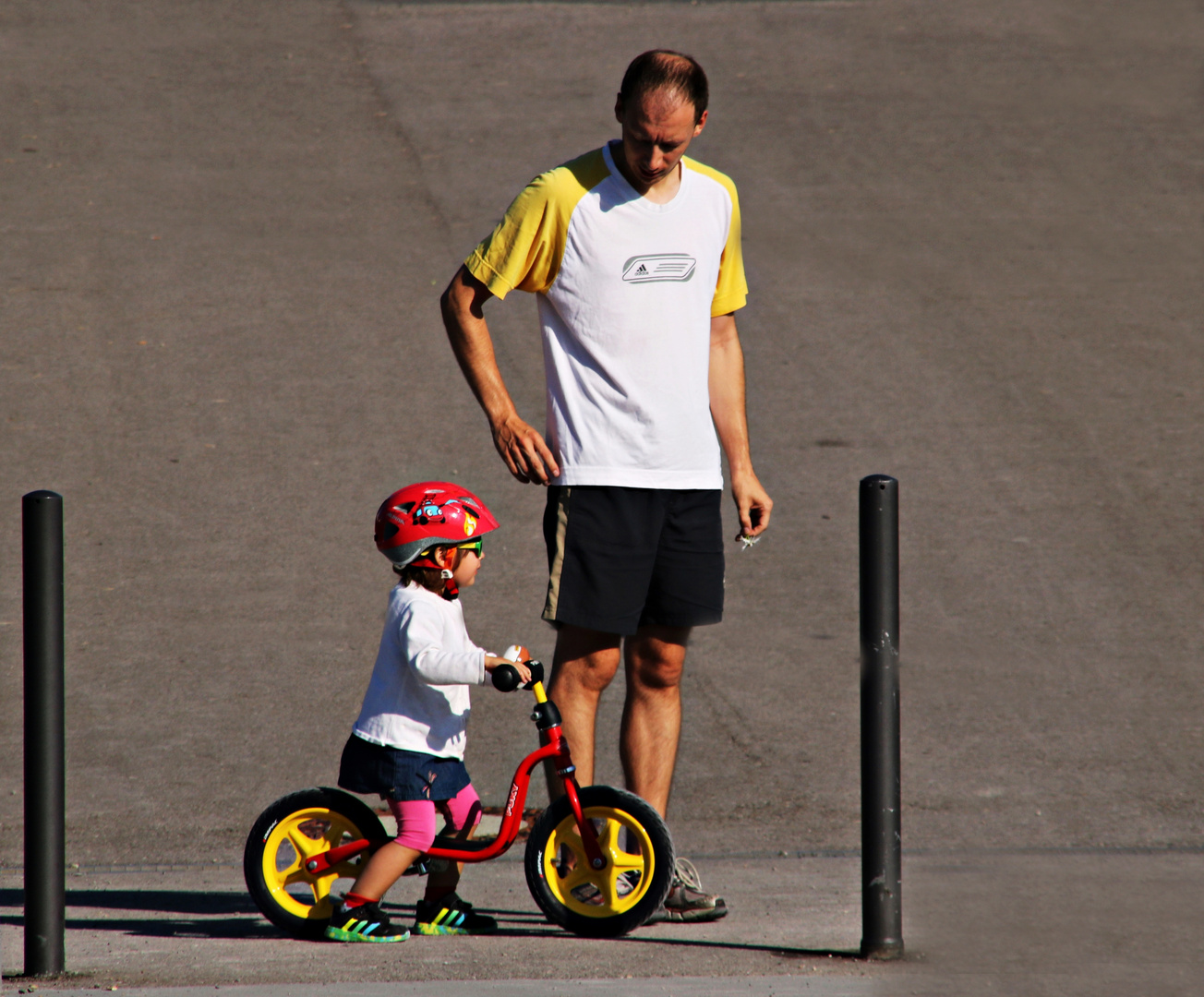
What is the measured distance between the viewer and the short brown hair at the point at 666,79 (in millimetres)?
3686

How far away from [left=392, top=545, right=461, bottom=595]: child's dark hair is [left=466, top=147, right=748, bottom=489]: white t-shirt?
14.9 inches

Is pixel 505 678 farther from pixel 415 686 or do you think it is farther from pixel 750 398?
pixel 750 398

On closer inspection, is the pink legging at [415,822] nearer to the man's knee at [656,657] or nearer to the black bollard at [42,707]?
the man's knee at [656,657]

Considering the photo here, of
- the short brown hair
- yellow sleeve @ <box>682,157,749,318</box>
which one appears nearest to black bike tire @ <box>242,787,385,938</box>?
yellow sleeve @ <box>682,157,749,318</box>

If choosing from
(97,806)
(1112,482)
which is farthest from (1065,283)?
(97,806)

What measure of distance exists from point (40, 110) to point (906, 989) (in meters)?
11.5

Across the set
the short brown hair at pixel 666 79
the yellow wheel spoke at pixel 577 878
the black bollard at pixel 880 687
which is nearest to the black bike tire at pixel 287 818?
the yellow wheel spoke at pixel 577 878

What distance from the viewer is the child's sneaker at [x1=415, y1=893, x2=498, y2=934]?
147 inches

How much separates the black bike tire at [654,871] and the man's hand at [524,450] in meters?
0.78

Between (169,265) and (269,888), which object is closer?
(269,888)

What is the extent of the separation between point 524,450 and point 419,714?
69 centimetres

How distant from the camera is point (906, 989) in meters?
3.17

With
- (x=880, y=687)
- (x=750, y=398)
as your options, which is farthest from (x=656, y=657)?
(x=750, y=398)

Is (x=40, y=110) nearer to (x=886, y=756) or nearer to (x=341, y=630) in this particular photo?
(x=341, y=630)
